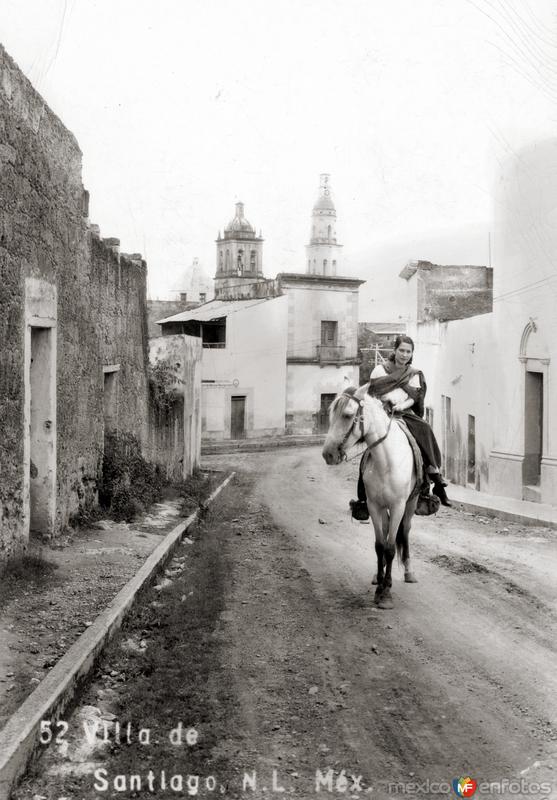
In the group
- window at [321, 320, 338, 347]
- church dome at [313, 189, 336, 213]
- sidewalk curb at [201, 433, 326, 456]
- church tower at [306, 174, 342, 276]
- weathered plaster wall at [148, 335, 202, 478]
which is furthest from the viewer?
church dome at [313, 189, 336, 213]

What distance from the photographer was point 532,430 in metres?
15.8

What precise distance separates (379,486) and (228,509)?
6995 millimetres

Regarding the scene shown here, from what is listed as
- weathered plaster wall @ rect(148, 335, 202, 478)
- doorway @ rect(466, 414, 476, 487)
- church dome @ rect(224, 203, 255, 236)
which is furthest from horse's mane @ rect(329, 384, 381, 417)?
church dome @ rect(224, 203, 255, 236)

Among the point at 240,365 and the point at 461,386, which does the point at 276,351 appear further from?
the point at 461,386

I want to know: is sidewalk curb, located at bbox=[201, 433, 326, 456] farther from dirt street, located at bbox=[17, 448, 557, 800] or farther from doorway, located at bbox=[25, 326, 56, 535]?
dirt street, located at bbox=[17, 448, 557, 800]

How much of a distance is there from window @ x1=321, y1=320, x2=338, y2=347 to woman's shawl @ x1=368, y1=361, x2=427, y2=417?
120ft

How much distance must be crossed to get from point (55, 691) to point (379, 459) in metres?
3.34

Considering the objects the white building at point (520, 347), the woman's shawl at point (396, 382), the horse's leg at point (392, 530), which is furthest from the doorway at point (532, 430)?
the horse's leg at point (392, 530)

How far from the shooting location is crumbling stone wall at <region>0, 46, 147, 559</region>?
719 centimetres

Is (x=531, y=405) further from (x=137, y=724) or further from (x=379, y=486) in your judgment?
(x=137, y=724)

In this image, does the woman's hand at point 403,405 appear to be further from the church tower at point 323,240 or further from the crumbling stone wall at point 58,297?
the church tower at point 323,240

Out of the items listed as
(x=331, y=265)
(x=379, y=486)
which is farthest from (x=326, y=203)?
(x=379, y=486)

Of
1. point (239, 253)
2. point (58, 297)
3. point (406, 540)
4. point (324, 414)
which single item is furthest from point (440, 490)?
point (239, 253)

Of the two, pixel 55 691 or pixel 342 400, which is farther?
pixel 342 400
